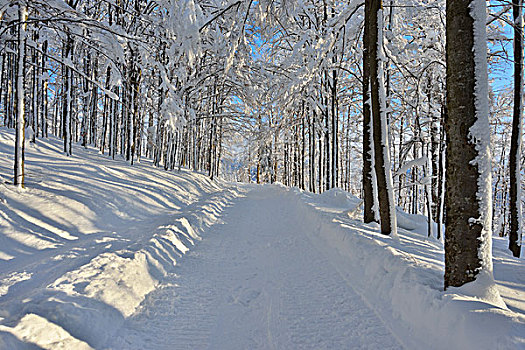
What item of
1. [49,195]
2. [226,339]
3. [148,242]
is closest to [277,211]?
[148,242]

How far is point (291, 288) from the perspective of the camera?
4441 millimetres

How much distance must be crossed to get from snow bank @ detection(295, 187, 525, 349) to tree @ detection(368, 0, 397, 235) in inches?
49.9

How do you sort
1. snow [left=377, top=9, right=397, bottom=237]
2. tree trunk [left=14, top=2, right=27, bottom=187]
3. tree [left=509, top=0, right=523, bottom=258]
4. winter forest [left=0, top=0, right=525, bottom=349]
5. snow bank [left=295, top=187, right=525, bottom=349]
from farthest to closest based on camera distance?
tree [left=509, top=0, right=523, bottom=258] → tree trunk [left=14, top=2, right=27, bottom=187] → snow [left=377, top=9, right=397, bottom=237] → winter forest [left=0, top=0, right=525, bottom=349] → snow bank [left=295, top=187, right=525, bottom=349]

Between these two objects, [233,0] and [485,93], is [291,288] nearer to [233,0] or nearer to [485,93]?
[485,93]

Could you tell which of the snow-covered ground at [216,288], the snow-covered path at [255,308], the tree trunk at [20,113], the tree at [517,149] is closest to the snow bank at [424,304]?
the snow-covered ground at [216,288]

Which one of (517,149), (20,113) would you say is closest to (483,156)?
(517,149)

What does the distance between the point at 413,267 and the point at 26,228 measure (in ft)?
24.0

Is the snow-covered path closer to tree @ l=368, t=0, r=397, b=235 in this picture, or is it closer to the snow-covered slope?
the snow-covered slope

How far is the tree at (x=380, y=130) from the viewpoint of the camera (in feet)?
21.0

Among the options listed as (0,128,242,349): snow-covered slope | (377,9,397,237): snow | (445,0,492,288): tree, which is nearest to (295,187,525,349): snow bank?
(445,0,492,288): tree

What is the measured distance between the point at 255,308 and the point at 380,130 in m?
4.88

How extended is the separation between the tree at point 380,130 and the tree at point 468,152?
3.11 metres

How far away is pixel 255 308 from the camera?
383 cm

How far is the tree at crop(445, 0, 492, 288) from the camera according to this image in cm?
308
